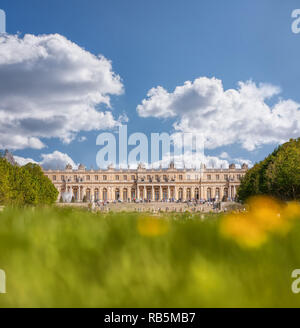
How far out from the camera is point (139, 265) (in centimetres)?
134

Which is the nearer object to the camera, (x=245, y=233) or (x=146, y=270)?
(x=146, y=270)

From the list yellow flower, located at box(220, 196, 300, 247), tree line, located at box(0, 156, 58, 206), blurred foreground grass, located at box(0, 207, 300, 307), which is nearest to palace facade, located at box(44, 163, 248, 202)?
tree line, located at box(0, 156, 58, 206)

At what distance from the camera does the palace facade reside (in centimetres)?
12812

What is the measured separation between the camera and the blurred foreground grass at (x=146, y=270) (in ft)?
4.04

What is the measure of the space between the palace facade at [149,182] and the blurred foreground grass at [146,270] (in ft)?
409

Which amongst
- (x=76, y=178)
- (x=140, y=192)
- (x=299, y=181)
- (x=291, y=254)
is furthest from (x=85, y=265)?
(x=76, y=178)

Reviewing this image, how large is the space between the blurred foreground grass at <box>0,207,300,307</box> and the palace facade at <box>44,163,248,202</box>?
12463 cm

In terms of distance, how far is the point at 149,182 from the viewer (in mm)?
127188

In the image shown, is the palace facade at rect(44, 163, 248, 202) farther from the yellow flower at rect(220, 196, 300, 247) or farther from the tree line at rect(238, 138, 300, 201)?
the yellow flower at rect(220, 196, 300, 247)

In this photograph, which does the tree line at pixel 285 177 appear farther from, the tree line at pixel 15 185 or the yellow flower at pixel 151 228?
the yellow flower at pixel 151 228

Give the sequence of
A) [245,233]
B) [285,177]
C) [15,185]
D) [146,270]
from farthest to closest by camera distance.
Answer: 1. [15,185]
2. [285,177]
3. [245,233]
4. [146,270]

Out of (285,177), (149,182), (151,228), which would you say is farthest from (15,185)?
(149,182)

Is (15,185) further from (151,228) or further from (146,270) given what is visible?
(146,270)

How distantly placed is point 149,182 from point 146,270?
126099 millimetres
